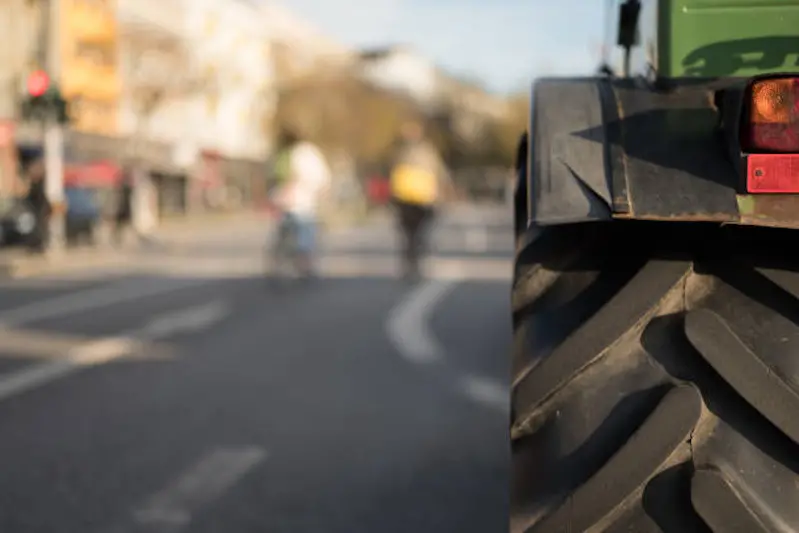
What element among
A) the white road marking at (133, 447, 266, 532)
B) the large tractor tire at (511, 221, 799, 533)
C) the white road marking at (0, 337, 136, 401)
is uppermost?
the large tractor tire at (511, 221, 799, 533)

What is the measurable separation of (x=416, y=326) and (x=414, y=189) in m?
5.00

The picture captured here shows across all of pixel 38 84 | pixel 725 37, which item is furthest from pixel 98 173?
pixel 725 37

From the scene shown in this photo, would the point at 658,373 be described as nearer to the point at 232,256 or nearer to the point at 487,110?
the point at 232,256

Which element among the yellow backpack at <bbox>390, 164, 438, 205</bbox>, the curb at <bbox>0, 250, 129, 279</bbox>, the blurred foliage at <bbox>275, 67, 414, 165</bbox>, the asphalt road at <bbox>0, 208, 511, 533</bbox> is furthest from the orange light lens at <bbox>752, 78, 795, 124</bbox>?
the blurred foliage at <bbox>275, 67, 414, 165</bbox>

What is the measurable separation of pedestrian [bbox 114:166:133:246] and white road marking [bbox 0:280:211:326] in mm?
13406

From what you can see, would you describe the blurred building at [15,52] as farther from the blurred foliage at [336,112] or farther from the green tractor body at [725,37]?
the green tractor body at [725,37]

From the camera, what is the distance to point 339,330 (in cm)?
1038

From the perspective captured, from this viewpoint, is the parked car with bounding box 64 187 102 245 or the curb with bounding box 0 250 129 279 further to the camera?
the parked car with bounding box 64 187 102 245

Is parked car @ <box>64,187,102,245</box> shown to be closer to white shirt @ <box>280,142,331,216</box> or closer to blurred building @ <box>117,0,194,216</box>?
white shirt @ <box>280,142,331,216</box>

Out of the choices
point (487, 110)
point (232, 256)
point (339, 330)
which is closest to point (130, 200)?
point (232, 256)

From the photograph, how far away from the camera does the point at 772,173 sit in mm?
2314

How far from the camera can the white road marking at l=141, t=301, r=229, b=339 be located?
1044 cm

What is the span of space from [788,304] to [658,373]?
11.7 inches

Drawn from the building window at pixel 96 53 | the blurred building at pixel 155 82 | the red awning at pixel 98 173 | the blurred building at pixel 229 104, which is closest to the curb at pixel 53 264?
the red awning at pixel 98 173
